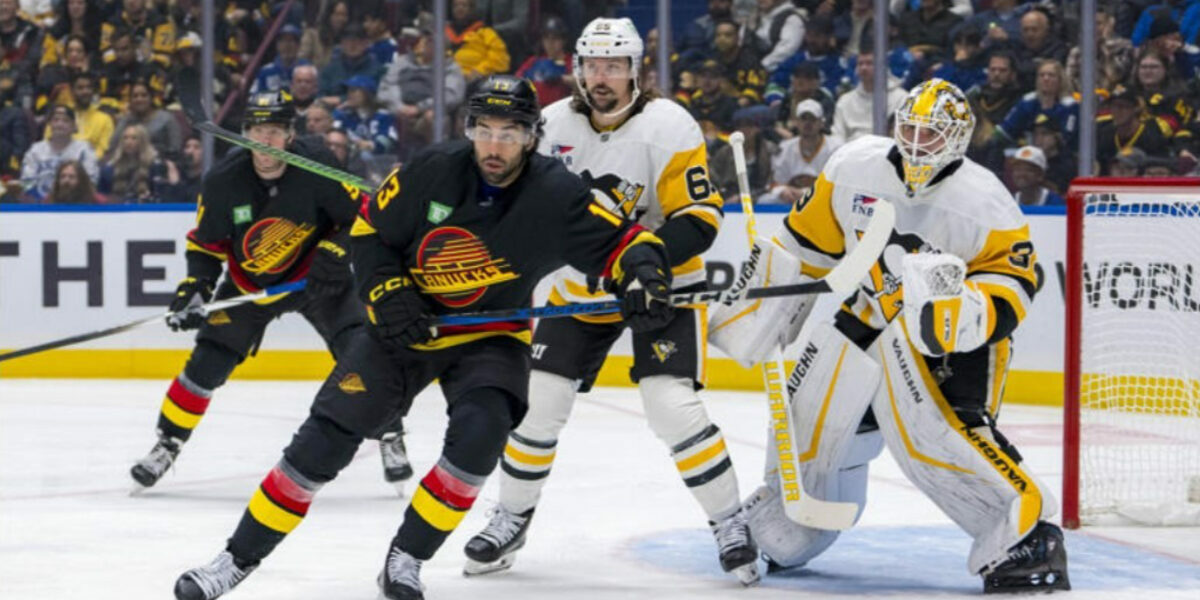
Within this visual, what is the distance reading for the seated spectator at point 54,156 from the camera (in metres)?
8.70

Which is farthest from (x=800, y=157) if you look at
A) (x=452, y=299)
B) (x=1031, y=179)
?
(x=452, y=299)

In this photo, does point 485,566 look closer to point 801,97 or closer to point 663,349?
point 663,349

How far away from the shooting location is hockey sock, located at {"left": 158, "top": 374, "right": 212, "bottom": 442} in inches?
214

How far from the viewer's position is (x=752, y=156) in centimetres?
838

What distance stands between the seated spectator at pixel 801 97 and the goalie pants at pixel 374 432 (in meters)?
4.75

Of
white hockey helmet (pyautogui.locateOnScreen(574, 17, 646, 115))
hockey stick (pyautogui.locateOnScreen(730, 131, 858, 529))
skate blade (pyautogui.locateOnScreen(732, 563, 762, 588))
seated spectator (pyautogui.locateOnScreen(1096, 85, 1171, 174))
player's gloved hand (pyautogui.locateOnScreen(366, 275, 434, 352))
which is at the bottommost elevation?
skate blade (pyautogui.locateOnScreen(732, 563, 762, 588))

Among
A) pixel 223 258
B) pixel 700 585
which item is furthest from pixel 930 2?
pixel 700 585

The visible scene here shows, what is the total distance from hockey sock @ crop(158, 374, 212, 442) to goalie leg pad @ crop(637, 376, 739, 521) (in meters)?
1.82

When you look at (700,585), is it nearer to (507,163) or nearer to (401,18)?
(507,163)

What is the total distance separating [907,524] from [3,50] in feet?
18.1

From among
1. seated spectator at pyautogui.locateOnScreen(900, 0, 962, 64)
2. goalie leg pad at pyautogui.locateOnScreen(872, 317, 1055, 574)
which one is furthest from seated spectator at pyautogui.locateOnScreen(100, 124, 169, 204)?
goalie leg pad at pyautogui.locateOnScreen(872, 317, 1055, 574)

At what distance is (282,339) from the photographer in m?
8.63

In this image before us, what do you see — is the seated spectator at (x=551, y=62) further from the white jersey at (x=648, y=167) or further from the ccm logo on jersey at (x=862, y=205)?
the ccm logo on jersey at (x=862, y=205)

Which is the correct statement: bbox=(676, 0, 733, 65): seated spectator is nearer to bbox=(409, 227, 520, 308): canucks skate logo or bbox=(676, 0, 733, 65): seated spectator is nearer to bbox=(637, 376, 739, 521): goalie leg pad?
bbox=(637, 376, 739, 521): goalie leg pad
